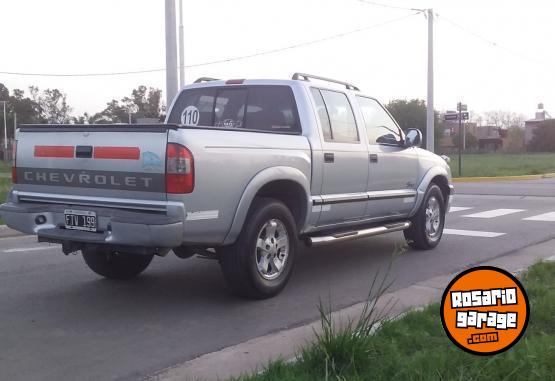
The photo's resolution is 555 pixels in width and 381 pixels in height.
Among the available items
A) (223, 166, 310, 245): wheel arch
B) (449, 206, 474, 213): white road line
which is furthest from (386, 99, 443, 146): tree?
(223, 166, 310, 245): wheel arch

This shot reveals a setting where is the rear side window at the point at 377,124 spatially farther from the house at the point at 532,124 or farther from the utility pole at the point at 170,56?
the house at the point at 532,124

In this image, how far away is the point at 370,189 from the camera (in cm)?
725

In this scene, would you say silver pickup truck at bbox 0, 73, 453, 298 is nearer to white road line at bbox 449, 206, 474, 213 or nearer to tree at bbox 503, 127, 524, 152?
white road line at bbox 449, 206, 474, 213

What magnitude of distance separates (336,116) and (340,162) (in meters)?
0.56

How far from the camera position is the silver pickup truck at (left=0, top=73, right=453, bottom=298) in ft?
16.5

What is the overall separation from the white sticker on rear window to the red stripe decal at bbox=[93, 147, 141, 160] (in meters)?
1.97

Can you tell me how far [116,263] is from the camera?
21.6ft

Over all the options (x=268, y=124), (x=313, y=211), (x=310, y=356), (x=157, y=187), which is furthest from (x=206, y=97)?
(x=310, y=356)

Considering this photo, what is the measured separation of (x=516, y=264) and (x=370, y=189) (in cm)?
196

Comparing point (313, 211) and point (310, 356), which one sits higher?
point (313, 211)

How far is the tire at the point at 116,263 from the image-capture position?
21.3 feet

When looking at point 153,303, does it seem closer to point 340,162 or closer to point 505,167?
point 340,162

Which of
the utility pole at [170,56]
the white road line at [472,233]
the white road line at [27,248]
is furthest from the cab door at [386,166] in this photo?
the utility pole at [170,56]

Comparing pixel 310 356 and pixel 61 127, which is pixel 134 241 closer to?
pixel 61 127
